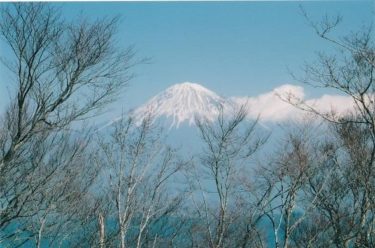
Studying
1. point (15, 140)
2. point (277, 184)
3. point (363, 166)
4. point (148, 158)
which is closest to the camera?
point (15, 140)

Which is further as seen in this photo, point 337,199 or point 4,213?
point 337,199

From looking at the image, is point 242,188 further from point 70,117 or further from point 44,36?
point 44,36

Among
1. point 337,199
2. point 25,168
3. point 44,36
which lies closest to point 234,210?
point 337,199

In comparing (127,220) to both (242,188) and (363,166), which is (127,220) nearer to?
(242,188)

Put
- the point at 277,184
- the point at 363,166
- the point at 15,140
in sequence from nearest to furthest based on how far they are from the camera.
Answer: the point at 15,140
the point at 363,166
the point at 277,184

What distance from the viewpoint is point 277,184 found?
9.79 meters

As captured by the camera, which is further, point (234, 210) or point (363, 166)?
point (234, 210)

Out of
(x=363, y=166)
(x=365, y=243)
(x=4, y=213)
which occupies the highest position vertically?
(x=363, y=166)

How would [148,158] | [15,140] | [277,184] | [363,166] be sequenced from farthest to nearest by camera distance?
[148,158]
[277,184]
[363,166]
[15,140]

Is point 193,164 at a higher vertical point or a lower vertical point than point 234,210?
higher

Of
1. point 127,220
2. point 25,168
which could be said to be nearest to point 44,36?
point 25,168

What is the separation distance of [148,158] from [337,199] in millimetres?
4712

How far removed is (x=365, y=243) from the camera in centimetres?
599

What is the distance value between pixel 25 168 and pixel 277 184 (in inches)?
220
